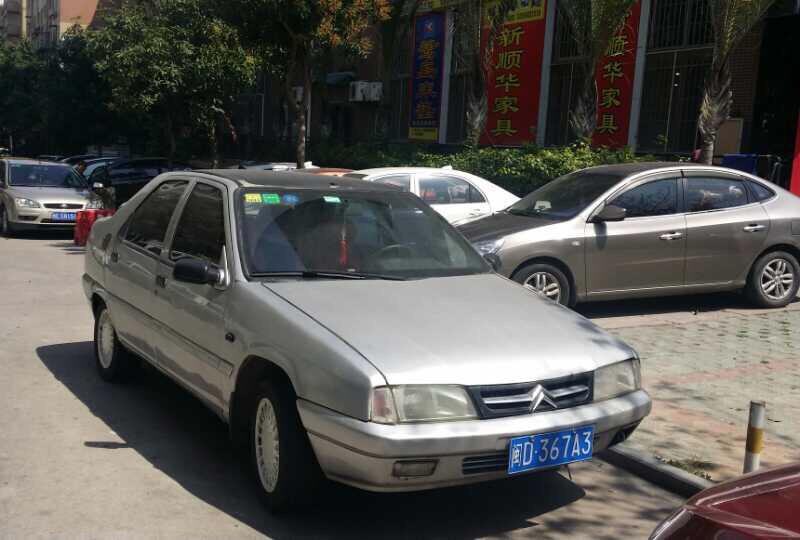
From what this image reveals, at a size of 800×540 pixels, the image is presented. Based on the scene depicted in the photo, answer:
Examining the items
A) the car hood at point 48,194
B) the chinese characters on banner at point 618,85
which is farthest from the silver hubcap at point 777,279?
the car hood at point 48,194

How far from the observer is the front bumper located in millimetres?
3721

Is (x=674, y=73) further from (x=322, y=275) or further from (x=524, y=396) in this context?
(x=524, y=396)

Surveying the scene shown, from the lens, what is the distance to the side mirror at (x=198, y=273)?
475 cm

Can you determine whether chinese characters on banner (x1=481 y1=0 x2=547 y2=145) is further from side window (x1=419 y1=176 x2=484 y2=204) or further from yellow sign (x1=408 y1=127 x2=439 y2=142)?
side window (x1=419 y1=176 x2=484 y2=204)

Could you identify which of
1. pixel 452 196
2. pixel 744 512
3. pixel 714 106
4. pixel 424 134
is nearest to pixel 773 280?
pixel 452 196

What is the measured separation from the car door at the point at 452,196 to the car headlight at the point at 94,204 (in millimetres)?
8939

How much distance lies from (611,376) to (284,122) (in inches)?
1347

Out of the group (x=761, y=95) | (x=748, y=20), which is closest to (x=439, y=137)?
(x=761, y=95)

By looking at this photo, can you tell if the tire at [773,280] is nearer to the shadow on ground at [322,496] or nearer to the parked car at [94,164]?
the shadow on ground at [322,496]

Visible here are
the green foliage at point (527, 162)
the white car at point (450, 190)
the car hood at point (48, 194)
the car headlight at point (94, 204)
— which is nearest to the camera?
the white car at point (450, 190)

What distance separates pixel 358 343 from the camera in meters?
3.99

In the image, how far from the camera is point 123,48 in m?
21.1

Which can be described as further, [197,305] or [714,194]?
[714,194]

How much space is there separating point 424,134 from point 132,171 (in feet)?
28.4
